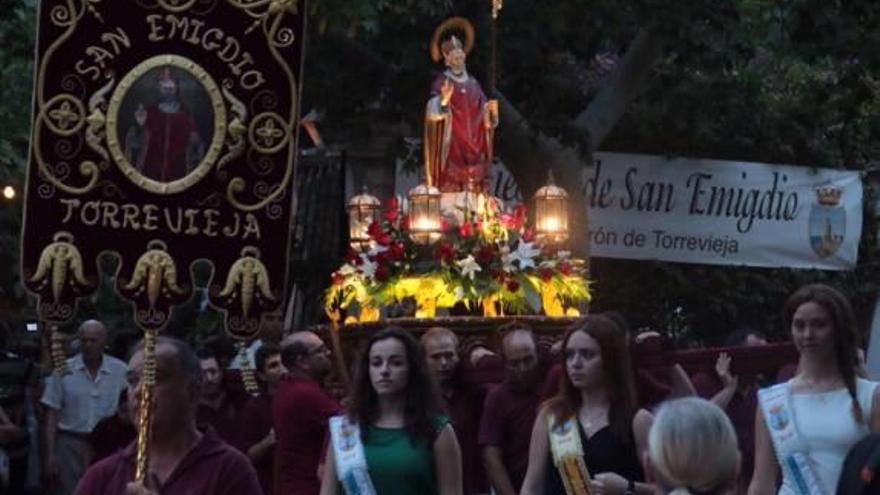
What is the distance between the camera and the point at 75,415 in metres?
16.6

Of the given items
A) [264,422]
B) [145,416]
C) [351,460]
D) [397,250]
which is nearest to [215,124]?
[351,460]

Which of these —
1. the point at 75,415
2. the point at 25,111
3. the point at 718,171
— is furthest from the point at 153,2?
the point at 718,171

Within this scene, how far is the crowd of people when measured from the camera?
24.0ft

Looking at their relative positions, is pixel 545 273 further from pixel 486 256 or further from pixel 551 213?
pixel 551 213

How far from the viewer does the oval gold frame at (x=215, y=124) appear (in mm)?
8617

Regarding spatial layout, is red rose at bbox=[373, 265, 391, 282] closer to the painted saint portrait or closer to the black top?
the black top

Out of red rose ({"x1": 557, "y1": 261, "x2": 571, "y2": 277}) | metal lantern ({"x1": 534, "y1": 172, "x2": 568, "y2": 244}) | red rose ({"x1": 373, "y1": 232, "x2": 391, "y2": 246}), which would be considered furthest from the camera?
metal lantern ({"x1": 534, "y1": 172, "x2": 568, "y2": 244})

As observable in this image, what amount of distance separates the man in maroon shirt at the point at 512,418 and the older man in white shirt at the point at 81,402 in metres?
5.44

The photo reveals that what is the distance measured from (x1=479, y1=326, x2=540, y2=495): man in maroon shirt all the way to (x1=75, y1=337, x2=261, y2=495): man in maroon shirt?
387cm

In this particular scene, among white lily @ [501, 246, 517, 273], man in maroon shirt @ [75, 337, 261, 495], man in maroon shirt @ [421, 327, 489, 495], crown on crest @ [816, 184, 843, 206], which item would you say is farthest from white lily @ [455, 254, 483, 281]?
crown on crest @ [816, 184, 843, 206]

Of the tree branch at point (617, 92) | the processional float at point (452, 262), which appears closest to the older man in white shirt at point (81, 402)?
the processional float at point (452, 262)

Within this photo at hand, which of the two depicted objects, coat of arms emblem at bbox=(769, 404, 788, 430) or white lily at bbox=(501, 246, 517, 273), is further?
white lily at bbox=(501, 246, 517, 273)

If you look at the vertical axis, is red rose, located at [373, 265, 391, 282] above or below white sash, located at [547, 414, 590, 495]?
above

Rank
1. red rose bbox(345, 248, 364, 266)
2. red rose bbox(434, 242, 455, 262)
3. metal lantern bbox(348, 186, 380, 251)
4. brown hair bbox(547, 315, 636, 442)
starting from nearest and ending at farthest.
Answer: brown hair bbox(547, 315, 636, 442) < red rose bbox(434, 242, 455, 262) < red rose bbox(345, 248, 364, 266) < metal lantern bbox(348, 186, 380, 251)
